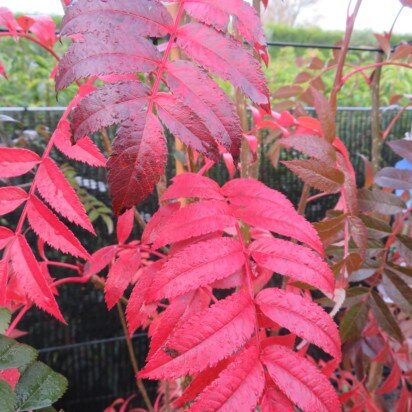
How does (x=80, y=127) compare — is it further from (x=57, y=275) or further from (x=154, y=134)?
(x=57, y=275)

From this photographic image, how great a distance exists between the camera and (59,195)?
0.33m

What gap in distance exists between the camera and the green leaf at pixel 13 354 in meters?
0.32

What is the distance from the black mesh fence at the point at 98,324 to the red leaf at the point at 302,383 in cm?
92

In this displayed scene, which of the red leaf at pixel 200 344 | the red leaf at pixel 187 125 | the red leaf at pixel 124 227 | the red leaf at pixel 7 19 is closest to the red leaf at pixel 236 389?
the red leaf at pixel 200 344

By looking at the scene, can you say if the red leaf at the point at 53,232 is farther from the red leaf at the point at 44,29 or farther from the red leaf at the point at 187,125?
the red leaf at the point at 44,29

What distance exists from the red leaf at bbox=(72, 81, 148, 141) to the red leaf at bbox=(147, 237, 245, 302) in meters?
0.09

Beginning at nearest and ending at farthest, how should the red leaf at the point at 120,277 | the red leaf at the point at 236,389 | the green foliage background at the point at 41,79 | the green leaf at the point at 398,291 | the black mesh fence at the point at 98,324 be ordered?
the red leaf at the point at 236,389 < the red leaf at the point at 120,277 < the green leaf at the point at 398,291 < the black mesh fence at the point at 98,324 < the green foliage background at the point at 41,79

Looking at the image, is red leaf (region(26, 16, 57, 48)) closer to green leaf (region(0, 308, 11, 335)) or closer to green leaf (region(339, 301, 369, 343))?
green leaf (region(0, 308, 11, 335))

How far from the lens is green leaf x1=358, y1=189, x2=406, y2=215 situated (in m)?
0.54

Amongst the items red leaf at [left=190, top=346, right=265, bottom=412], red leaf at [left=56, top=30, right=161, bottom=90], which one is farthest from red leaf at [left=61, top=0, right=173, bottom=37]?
red leaf at [left=190, top=346, right=265, bottom=412]

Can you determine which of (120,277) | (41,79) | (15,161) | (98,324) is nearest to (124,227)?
(120,277)

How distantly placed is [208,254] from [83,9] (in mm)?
172

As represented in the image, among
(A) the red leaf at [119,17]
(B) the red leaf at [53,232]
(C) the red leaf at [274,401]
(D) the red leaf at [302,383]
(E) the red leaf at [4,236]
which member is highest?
(A) the red leaf at [119,17]

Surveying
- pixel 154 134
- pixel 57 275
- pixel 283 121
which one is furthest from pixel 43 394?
pixel 57 275
